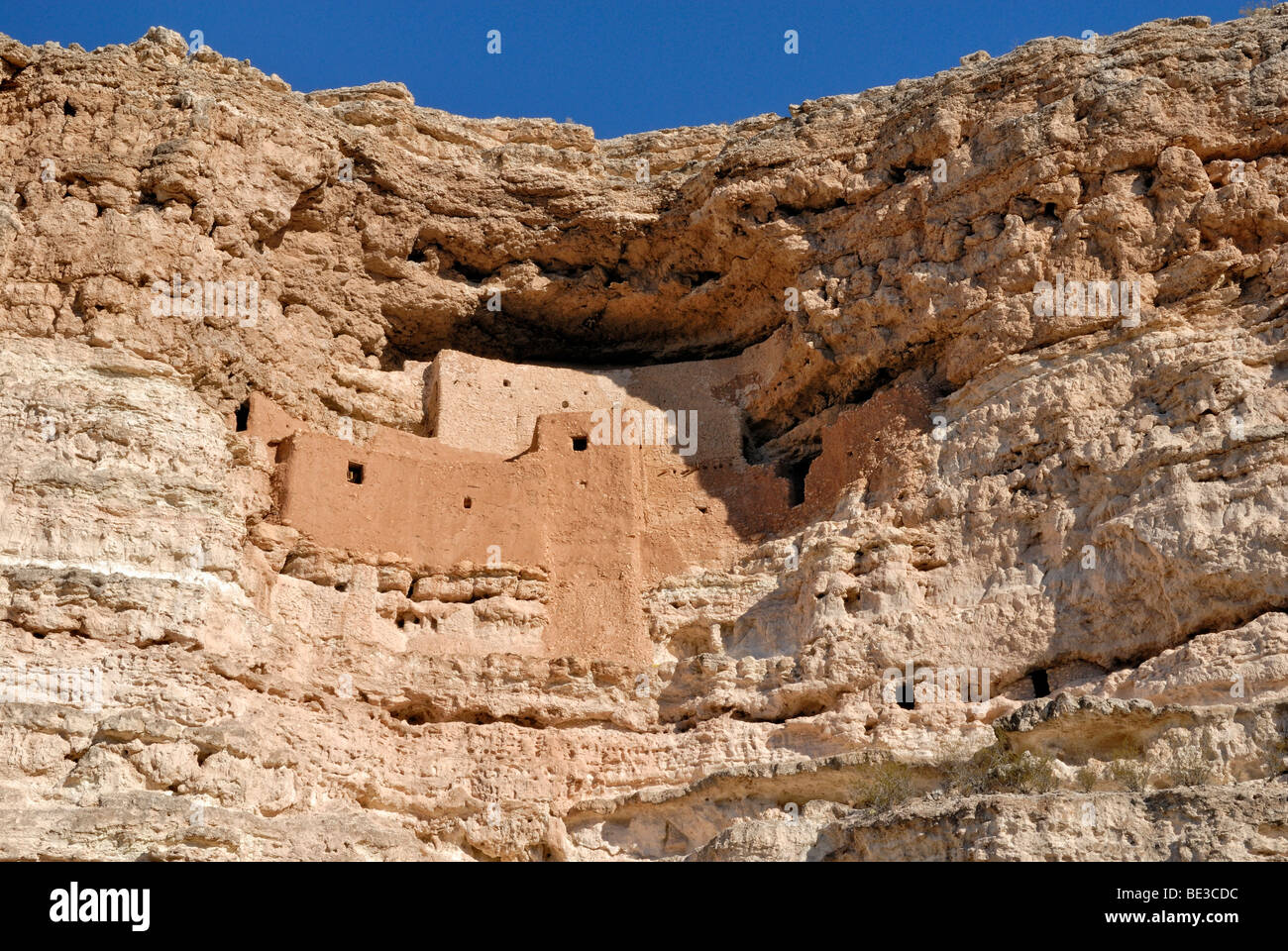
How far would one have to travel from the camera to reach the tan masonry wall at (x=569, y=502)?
70.7ft

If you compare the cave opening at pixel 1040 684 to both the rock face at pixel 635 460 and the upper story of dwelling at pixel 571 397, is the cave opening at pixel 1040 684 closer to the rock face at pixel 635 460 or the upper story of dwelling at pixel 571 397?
the rock face at pixel 635 460

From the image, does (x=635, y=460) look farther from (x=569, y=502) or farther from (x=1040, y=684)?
(x=1040, y=684)

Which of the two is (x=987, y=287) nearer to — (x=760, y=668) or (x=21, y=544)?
(x=760, y=668)

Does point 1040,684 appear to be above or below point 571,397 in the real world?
below

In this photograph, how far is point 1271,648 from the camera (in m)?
17.3

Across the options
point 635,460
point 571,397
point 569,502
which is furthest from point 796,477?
point 571,397

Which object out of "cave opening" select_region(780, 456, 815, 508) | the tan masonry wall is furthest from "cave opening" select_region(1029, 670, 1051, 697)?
"cave opening" select_region(780, 456, 815, 508)

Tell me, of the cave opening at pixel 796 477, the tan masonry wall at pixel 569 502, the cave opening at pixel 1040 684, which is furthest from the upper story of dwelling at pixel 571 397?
the cave opening at pixel 1040 684

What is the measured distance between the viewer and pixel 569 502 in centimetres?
2266

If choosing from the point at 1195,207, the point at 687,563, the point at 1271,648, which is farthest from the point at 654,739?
the point at 1195,207

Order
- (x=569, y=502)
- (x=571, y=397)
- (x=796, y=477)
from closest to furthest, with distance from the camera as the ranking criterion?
(x=569, y=502) → (x=796, y=477) → (x=571, y=397)

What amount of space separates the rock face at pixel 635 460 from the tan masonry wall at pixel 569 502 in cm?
6

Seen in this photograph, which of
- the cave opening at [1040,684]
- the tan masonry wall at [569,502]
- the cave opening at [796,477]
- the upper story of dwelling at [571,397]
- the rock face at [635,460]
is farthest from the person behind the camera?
the upper story of dwelling at [571,397]

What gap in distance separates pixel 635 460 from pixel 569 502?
117cm
